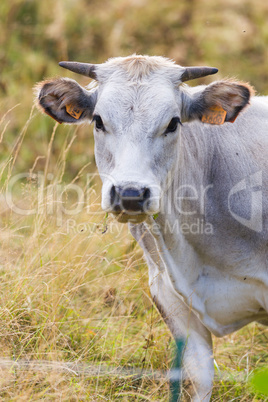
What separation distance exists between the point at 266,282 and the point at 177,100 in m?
1.37

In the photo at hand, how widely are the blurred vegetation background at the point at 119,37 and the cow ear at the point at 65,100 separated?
5.01 m

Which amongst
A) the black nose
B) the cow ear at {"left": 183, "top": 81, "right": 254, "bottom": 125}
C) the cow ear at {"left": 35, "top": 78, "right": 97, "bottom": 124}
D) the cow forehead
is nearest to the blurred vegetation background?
the cow ear at {"left": 35, "top": 78, "right": 97, "bottom": 124}

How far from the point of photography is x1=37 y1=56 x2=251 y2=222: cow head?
3.20m

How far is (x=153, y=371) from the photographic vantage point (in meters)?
4.23

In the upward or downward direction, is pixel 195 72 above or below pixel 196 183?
above

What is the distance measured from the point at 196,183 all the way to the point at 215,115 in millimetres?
495

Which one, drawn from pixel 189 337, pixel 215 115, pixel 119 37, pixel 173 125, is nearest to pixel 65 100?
pixel 173 125

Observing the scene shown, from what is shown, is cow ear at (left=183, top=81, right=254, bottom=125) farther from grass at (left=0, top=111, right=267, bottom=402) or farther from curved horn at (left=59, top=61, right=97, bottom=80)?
grass at (left=0, top=111, right=267, bottom=402)

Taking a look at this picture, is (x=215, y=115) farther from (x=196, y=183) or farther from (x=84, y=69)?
(x=84, y=69)

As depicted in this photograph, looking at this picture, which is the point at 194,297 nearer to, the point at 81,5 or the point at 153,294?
the point at 153,294

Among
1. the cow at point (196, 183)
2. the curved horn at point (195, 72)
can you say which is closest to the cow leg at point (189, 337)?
the cow at point (196, 183)

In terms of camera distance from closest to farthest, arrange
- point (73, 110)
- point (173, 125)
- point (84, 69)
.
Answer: point (173, 125) → point (84, 69) → point (73, 110)

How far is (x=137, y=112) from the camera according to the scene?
347cm

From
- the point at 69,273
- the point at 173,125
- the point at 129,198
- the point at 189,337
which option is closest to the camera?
the point at 129,198
